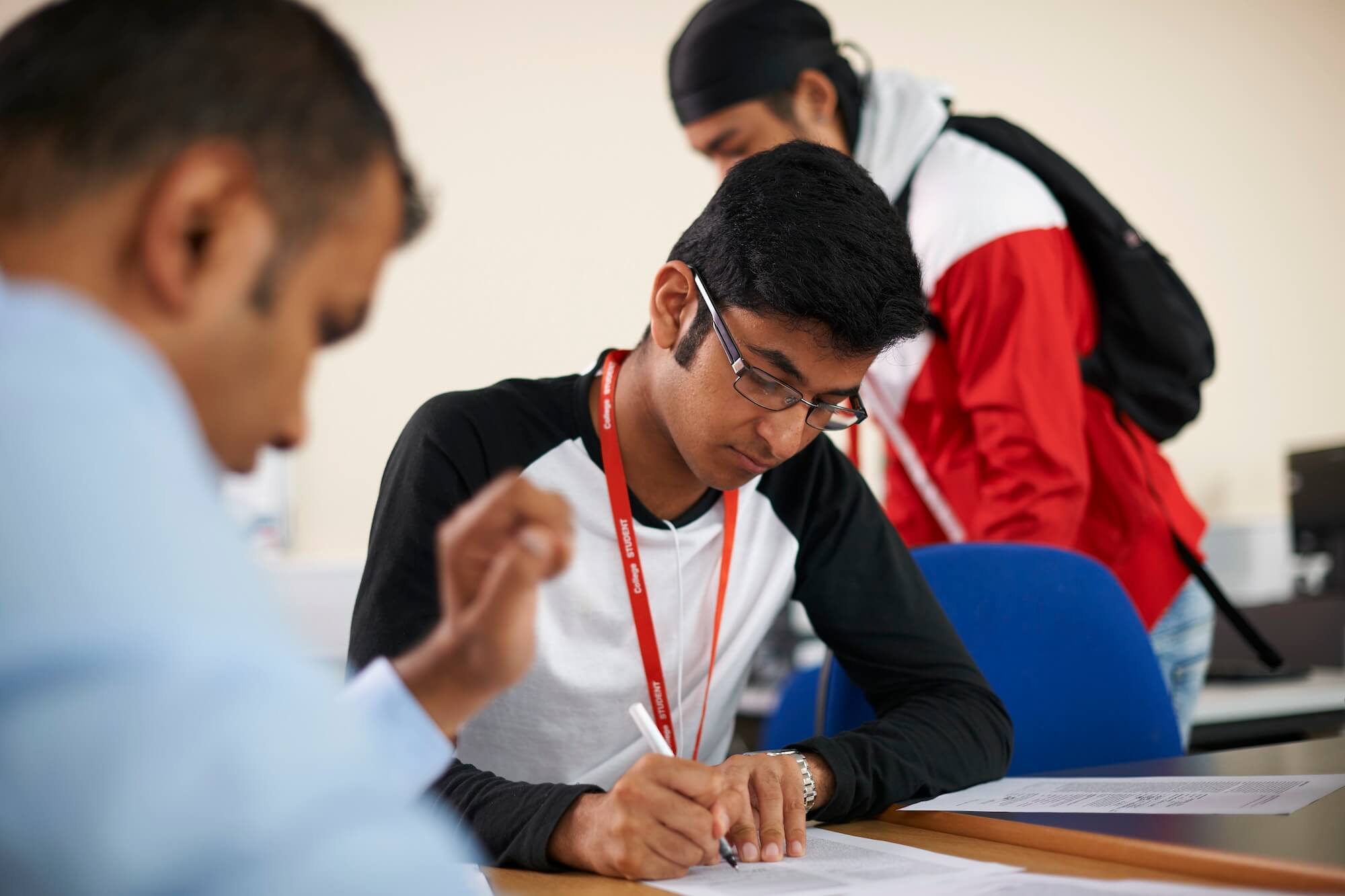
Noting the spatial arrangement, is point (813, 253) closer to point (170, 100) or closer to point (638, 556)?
point (638, 556)

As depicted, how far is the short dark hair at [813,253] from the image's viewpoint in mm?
1273

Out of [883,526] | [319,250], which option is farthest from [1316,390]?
[319,250]

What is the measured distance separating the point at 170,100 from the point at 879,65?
12.5 feet

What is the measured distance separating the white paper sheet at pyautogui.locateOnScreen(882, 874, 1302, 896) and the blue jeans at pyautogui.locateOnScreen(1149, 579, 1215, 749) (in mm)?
1082

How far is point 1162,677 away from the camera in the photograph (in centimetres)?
157

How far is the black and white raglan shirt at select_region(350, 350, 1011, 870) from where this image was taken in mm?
1211

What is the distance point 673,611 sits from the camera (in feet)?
4.68

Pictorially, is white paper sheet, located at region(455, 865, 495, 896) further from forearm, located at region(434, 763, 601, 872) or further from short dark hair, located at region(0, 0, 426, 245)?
short dark hair, located at region(0, 0, 426, 245)

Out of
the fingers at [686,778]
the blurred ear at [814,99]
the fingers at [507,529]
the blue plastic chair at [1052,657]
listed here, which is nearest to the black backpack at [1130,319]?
the blurred ear at [814,99]

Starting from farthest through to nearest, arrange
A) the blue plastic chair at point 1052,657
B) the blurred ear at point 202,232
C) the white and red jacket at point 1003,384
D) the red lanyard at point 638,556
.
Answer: the white and red jacket at point 1003,384 < the blue plastic chair at point 1052,657 < the red lanyard at point 638,556 < the blurred ear at point 202,232

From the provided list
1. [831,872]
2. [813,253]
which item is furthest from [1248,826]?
[813,253]

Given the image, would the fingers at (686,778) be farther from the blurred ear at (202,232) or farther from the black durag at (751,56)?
the black durag at (751,56)

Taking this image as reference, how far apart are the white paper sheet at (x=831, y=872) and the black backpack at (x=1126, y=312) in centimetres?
105

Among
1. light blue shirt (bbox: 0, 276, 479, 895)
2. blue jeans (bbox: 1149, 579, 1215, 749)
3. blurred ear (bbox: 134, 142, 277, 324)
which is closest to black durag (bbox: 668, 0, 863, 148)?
blue jeans (bbox: 1149, 579, 1215, 749)
